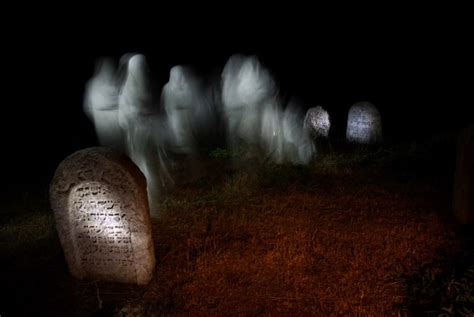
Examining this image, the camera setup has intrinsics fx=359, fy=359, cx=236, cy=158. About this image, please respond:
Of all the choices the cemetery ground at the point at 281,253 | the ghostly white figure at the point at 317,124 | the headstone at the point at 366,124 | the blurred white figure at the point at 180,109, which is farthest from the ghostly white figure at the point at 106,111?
the headstone at the point at 366,124

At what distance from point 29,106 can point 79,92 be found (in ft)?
7.13

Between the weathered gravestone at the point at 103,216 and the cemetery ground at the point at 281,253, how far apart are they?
0.82ft

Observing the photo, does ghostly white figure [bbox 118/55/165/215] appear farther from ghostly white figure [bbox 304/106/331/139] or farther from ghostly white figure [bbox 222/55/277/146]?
ghostly white figure [bbox 304/106/331/139]

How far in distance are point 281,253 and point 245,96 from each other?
6.42m

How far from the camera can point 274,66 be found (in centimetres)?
2230

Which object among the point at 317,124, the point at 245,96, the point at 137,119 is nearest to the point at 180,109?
the point at 245,96

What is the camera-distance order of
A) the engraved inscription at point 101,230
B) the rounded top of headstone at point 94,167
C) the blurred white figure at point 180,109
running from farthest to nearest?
the blurred white figure at point 180,109 → the engraved inscription at point 101,230 → the rounded top of headstone at point 94,167

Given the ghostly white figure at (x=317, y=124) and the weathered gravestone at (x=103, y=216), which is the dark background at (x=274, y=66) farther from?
the weathered gravestone at (x=103, y=216)

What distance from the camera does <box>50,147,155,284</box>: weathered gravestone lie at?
4566 millimetres

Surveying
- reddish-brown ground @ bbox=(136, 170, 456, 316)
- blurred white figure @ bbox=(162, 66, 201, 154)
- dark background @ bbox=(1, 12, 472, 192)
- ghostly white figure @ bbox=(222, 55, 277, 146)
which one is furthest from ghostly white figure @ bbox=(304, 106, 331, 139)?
blurred white figure @ bbox=(162, 66, 201, 154)

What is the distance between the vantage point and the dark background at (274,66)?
13672 millimetres

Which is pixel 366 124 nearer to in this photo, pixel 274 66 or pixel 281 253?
pixel 281 253

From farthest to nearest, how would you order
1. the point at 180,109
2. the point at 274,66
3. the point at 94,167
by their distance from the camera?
1. the point at 274,66
2. the point at 180,109
3. the point at 94,167

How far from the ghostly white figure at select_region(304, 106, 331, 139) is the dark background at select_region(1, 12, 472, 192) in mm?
1881
